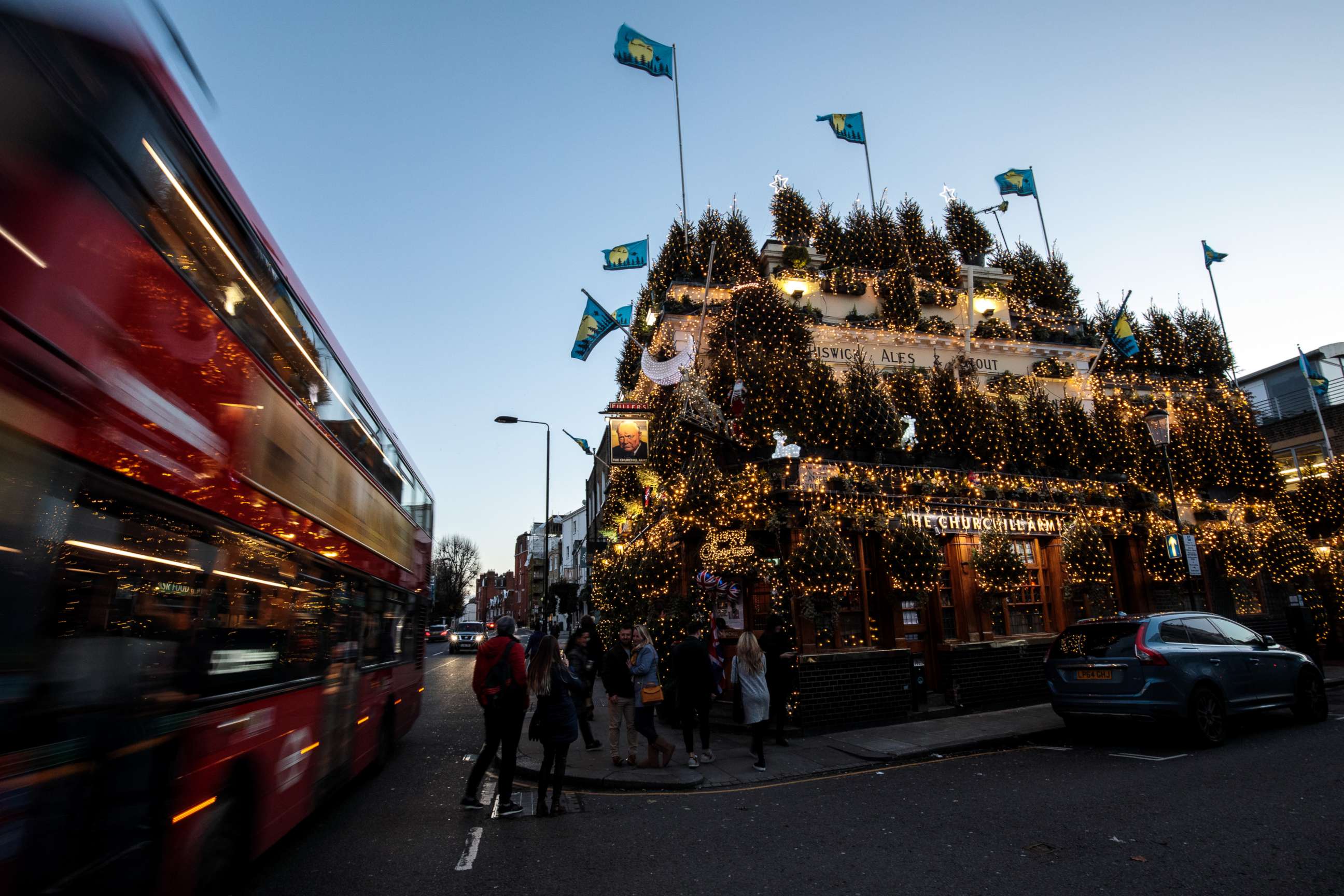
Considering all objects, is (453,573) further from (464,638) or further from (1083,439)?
(1083,439)

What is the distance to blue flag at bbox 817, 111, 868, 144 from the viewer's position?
56.2ft

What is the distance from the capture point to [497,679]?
22.1 ft

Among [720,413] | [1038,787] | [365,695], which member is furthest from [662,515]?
[1038,787]

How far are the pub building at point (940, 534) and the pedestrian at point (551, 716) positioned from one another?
16.6ft

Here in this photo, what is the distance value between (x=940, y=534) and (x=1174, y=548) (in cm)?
472

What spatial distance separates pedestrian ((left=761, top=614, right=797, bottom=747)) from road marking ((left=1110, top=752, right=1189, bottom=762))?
13.5ft

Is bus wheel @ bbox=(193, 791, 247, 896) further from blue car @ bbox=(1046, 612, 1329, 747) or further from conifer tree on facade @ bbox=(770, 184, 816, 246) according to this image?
conifer tree on facade @ bbox=(770, 184, 816, 246)

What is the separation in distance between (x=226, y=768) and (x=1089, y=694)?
378 inches

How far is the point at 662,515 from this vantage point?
1385 cm

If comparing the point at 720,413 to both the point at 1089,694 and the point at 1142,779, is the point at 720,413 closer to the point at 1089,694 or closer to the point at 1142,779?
the point at 1089,694

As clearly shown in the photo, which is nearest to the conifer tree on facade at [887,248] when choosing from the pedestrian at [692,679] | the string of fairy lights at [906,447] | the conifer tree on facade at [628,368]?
the string of fairy lights at [906,447]

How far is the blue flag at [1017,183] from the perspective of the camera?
1834 centimetres

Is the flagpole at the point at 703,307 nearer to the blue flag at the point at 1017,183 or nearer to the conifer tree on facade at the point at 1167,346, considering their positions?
the blue flag at the point at 1017,183

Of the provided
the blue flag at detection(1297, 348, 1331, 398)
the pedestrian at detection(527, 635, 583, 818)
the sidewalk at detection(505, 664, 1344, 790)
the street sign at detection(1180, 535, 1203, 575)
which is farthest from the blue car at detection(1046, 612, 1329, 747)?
the blue flag at detection(1297, 348, 1331, 398)
